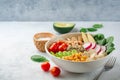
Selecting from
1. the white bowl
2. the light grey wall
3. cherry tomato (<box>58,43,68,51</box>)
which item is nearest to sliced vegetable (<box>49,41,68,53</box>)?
cherry tomato (<box>58,43,68,51</box>)

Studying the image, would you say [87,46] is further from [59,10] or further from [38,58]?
[59,10]

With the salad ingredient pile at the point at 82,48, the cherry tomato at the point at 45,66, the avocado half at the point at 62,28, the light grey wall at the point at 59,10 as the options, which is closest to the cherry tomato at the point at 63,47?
the salad ingredient pile at the point at 82,48

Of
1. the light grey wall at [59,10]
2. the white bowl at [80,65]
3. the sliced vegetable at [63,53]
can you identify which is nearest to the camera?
the white bowl at [80,65]

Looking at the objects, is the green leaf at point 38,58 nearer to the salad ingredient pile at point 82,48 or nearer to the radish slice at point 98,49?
the salad ingredient pile at point 82,48

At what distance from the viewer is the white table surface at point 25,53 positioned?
143 cm

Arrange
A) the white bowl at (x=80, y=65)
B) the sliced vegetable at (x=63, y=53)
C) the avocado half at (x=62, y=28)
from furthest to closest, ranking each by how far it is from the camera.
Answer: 1. the avocado half at (x=62, y=28)
2. the sliced vegetable at (x=63, y=53)
3. the white bowl at (x=80, y=65)

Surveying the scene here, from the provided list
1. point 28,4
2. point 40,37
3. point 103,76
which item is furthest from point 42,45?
point 28,4

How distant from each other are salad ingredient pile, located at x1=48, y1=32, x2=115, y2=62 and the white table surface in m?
0.07

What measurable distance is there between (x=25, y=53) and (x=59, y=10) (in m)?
0.76

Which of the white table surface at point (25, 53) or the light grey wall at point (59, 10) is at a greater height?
the light grey wall at point (59, 10)

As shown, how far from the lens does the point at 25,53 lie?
1661 millimetres

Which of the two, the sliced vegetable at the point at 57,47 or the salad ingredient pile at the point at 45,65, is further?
the sliced vegetable at the point at 57,47

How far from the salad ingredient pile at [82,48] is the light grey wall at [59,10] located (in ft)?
2.29

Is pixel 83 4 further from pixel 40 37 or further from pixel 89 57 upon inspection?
pixel 89 57
